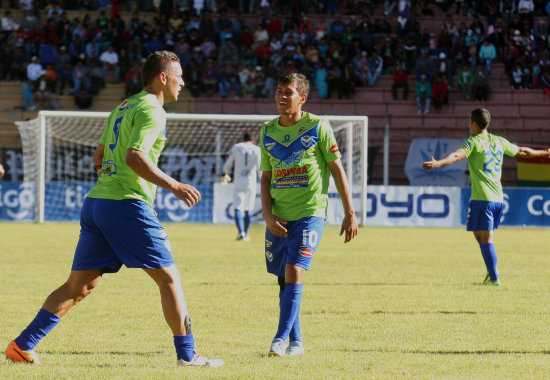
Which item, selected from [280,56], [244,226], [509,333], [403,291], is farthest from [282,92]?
[280,56]

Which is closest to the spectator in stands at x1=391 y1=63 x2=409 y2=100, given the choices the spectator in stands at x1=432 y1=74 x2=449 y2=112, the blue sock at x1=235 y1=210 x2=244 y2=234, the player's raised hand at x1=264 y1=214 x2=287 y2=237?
the spectator in stands at x1=432 y1=74 x2=449 y2=112

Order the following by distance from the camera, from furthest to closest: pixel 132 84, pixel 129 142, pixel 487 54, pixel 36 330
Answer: pixel 487 54 < pixel 132 84 < pixel 36 330 < pixel 129 142

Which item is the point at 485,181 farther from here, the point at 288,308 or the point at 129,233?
the point at 129,233

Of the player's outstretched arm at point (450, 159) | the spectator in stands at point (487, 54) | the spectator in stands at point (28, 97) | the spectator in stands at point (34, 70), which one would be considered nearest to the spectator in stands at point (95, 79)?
the spectator in stands at point (34, 70)

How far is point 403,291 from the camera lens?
1076cm

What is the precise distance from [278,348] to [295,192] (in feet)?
3.78

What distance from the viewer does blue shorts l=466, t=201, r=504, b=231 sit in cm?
1103

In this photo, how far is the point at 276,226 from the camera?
6582mm

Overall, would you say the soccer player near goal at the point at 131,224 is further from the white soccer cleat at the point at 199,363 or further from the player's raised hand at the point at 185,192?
the player's raised hand at the point at 185,192

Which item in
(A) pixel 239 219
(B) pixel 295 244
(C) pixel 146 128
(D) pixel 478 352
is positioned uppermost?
(C) pixel 146 128

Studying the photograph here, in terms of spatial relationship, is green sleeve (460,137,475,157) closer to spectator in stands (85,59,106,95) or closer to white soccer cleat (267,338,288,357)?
white soccer cleat (267,338,288,357)

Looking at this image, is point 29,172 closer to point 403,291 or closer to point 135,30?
point 135,30

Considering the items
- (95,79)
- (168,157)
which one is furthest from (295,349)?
(95,79)

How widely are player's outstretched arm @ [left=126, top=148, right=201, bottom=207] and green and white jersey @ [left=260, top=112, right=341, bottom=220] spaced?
133cm
